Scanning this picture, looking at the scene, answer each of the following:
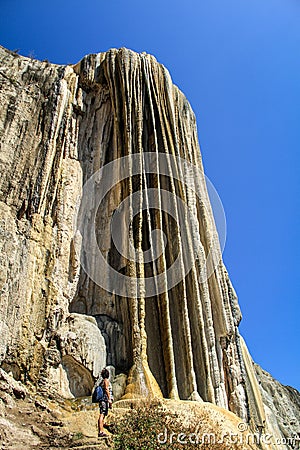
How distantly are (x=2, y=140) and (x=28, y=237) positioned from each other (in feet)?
8.15

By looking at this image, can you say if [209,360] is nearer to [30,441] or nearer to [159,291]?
[159,291]

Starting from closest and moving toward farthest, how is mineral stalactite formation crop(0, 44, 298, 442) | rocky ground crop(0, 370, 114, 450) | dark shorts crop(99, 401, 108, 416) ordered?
rocky ground crop(0, 370, 114, 450)
dark shorts crop(99, 401, 108, 416)
mineral stalactite formation crop(0, 44, 298, 442)

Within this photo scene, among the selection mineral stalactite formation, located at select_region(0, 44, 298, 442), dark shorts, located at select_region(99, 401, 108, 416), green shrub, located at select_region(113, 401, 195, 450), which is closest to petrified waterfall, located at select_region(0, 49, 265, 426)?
mineral stalactite formation, located at select_region(0, 44, 298, 442)

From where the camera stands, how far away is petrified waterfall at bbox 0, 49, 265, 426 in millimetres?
8078

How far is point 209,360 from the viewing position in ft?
30.0

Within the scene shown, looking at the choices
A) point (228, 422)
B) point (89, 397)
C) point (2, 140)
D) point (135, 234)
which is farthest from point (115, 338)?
point (2, 140)

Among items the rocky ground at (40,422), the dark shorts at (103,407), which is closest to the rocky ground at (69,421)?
the rocky ground at (40,422)

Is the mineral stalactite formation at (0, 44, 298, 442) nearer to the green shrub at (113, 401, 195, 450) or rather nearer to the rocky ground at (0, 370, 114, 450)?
the rocky ground at (0, 370, 114, 450)

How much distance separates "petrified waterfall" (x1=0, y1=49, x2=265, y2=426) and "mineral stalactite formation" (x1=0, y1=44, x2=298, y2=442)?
0.03m

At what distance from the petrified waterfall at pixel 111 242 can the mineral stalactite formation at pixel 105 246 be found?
3 centimetres

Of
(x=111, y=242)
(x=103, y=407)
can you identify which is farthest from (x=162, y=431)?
(x=111, y=242)

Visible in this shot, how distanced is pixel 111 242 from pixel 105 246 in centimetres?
24

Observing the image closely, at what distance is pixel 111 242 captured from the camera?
1064cm

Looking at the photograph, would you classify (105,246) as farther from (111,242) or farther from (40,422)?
(40,422)
